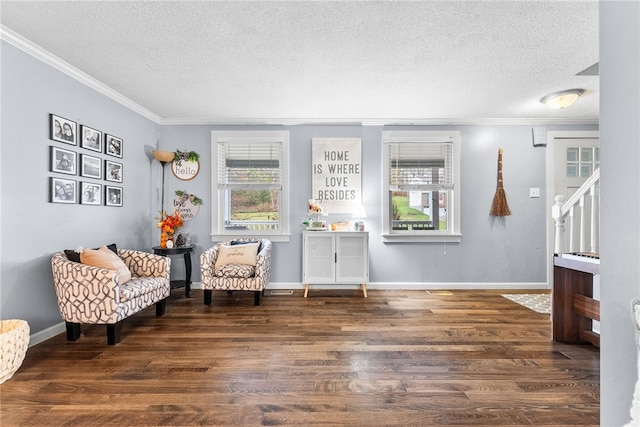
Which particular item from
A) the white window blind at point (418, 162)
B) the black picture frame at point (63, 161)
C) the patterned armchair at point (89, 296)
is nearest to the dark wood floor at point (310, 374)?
the patterned armchair at point (89, 296)

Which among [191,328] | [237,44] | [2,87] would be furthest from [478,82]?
[2,87]

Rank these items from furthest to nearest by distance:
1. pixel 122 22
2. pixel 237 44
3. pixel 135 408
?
pixel 237 44 → pixel 122 22 → pixel 135 408

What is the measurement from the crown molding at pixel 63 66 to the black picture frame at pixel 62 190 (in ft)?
3.21

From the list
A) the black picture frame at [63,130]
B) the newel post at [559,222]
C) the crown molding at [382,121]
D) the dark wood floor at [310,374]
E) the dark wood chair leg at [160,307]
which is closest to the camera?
the dark wood floor at [310,374]

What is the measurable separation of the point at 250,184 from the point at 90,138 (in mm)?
1881

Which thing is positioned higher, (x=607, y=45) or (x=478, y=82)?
(x=478, y=82)

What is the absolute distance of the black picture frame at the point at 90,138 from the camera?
3.11 metres

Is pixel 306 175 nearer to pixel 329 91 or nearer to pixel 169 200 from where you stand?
Answer: pixel 329 91

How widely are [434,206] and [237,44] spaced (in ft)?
10.9

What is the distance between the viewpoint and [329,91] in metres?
3.41

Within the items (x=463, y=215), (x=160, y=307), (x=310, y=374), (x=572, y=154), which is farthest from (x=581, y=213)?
(x=160, y=307)

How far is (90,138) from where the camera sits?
3217 millimetres

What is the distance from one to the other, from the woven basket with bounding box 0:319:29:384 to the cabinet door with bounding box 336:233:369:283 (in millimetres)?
2943

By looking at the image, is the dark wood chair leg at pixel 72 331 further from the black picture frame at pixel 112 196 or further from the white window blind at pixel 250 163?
the white window blind at pixel 250 163
